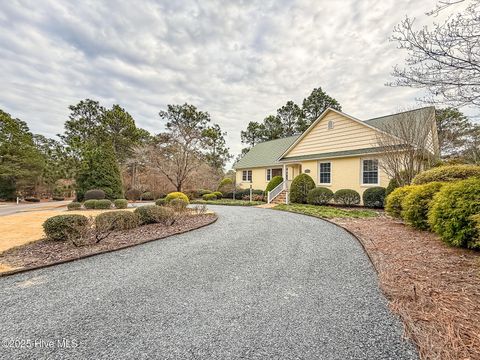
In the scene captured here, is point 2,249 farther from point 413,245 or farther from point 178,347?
point 413,245

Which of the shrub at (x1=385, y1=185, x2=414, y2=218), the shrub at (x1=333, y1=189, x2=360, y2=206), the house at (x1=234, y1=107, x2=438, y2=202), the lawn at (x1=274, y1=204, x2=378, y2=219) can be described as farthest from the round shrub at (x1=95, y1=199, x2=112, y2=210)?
the shrub at (x1=385, y1=185, x2=414, y2=218)

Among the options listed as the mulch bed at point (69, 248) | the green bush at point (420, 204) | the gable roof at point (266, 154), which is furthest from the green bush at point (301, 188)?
the mulch bed at point (69, 248)

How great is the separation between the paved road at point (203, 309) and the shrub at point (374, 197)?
8.51m

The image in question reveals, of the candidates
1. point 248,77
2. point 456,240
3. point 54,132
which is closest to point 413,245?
point 456,240

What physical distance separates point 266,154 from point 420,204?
16499 mm

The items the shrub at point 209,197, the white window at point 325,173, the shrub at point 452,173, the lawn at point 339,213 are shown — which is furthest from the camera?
the shrub at point 209,197

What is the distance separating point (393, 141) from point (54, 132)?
131 ft

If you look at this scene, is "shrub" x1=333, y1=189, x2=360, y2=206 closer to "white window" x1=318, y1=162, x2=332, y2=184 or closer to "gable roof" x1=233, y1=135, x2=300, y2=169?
"white window" x1=318, y1=162, x2=332, y2=184

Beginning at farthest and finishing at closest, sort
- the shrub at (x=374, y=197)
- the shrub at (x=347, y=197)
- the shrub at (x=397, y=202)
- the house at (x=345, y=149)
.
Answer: the shrub at (x=347, y=197) < the shrub at (x=374, y=197) < the house at (x=345, y=149) < the shrub at (x=397, y=202)

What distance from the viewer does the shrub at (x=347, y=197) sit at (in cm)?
1243

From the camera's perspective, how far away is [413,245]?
479 centimetres

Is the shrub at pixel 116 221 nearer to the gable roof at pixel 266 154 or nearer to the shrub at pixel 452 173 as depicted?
the shrub at pixel 452 173

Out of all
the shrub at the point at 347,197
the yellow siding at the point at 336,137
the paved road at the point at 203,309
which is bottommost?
the paved road at the point at 203,309

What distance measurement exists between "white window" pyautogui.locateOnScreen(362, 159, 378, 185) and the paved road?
377 inches
